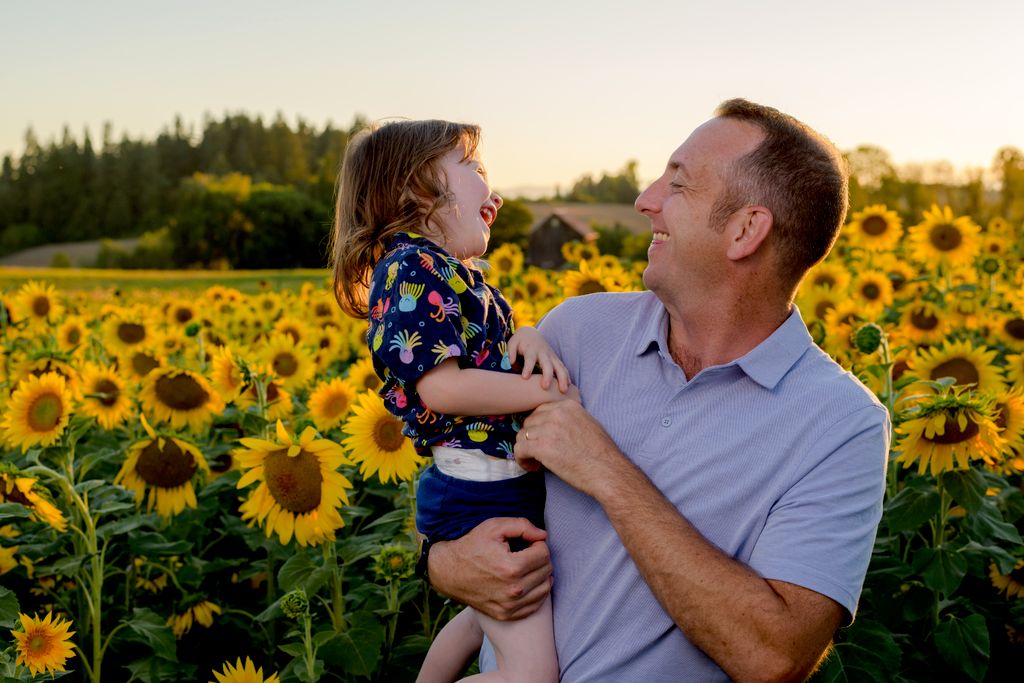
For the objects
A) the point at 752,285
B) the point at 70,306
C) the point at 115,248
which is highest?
the point at 752,285

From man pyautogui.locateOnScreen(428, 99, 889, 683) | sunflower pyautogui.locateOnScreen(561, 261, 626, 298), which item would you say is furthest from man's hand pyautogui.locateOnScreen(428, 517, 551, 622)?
sunflower pyautogui.locateOnScreen(561, 261, 626, 298)

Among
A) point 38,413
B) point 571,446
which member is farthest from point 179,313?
point 571,446

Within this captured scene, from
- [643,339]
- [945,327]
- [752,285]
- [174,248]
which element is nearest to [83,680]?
[643,339]

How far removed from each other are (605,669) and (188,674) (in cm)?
147

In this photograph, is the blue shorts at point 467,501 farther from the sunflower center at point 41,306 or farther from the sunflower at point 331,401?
the sunflower center at point 41,306

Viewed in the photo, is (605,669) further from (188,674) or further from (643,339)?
(188,674)

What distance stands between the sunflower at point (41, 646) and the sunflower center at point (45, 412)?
101cm

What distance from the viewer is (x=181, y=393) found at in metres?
4.03

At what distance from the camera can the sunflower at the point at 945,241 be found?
21.2 feet

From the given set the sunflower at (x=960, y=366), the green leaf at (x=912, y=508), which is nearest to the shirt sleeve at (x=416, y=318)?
the green leaf at (x=912, y=508)

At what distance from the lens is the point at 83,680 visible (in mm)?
3412

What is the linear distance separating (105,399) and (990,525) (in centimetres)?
314

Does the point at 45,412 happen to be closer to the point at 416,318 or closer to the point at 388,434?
the point at 388,434

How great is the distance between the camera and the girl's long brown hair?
259 cm
